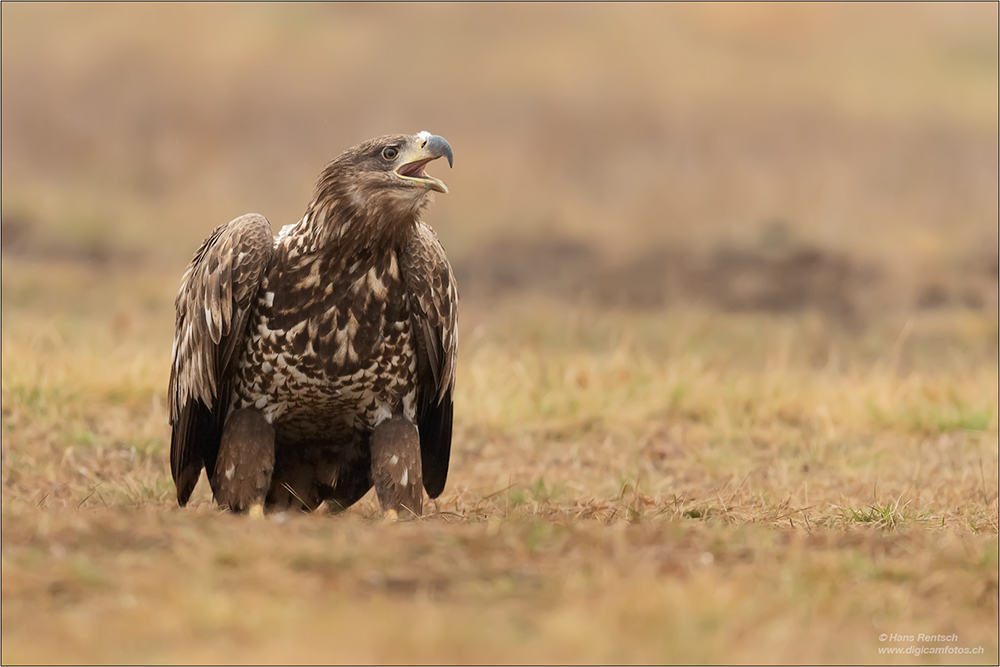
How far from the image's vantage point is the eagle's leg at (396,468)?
17.4 feet

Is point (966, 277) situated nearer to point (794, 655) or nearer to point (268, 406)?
point (268, 406)

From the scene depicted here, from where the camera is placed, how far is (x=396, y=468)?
5301 mm

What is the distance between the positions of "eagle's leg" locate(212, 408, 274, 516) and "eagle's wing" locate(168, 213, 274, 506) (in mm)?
151

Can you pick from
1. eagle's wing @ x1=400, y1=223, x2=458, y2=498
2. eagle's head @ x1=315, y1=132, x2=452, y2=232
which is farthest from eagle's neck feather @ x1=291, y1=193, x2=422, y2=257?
eagle's wing @ x1=400, y1=223, x2=458, y2=498

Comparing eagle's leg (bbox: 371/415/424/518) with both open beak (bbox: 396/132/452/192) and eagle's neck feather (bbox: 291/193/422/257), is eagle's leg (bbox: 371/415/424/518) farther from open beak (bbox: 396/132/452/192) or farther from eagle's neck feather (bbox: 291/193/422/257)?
open beak (bbox: 396/132/452/192)

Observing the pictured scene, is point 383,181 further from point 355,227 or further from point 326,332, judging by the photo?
point 326,332

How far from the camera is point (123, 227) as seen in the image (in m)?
15.0

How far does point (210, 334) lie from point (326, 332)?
48 cm

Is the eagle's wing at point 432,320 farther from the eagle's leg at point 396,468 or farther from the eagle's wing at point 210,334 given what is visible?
the eagle's wing at point 210,334

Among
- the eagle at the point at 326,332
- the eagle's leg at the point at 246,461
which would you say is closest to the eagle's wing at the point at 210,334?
the eagle at the point at 326,332

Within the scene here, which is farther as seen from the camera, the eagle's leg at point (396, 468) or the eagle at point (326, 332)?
the eagle's leg at point (396, 468)

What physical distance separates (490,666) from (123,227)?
1286 centimetres

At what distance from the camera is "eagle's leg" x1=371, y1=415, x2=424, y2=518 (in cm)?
529

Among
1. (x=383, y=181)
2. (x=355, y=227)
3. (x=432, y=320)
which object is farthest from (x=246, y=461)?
(x=383, y=181)
